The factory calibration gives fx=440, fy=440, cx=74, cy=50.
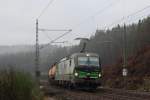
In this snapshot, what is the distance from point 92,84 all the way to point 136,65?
28.0 meters

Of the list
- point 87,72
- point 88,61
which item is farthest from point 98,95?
point 88,61

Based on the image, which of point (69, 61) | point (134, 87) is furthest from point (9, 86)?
point (134, 87)

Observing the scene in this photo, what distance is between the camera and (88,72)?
39594 mm

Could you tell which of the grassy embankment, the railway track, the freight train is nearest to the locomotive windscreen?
the freight train

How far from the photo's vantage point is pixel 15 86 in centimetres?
1845

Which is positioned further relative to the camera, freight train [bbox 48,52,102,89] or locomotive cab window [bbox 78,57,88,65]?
locomotive cab window [bbox 78,57,88,65]

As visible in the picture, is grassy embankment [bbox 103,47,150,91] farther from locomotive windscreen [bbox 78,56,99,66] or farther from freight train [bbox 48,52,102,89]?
freight train [bbox 48,52,102,89]

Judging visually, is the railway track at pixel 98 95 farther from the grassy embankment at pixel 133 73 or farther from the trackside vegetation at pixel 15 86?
the grassy embankment at pixel 133 73

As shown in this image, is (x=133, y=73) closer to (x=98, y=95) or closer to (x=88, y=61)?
(x=88, y=61)

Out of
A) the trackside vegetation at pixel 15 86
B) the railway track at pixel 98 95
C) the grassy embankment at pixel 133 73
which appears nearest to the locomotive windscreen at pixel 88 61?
the railway track at pixel 98 95

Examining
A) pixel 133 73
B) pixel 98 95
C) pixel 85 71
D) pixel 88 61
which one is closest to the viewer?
pixel 98 95

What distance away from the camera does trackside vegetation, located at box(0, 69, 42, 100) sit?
18344 millimetres

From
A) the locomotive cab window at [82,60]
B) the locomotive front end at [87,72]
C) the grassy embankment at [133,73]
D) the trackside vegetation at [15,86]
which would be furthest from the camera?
the grassy embankment at [133,73]

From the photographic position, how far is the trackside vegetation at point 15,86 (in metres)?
18.3
